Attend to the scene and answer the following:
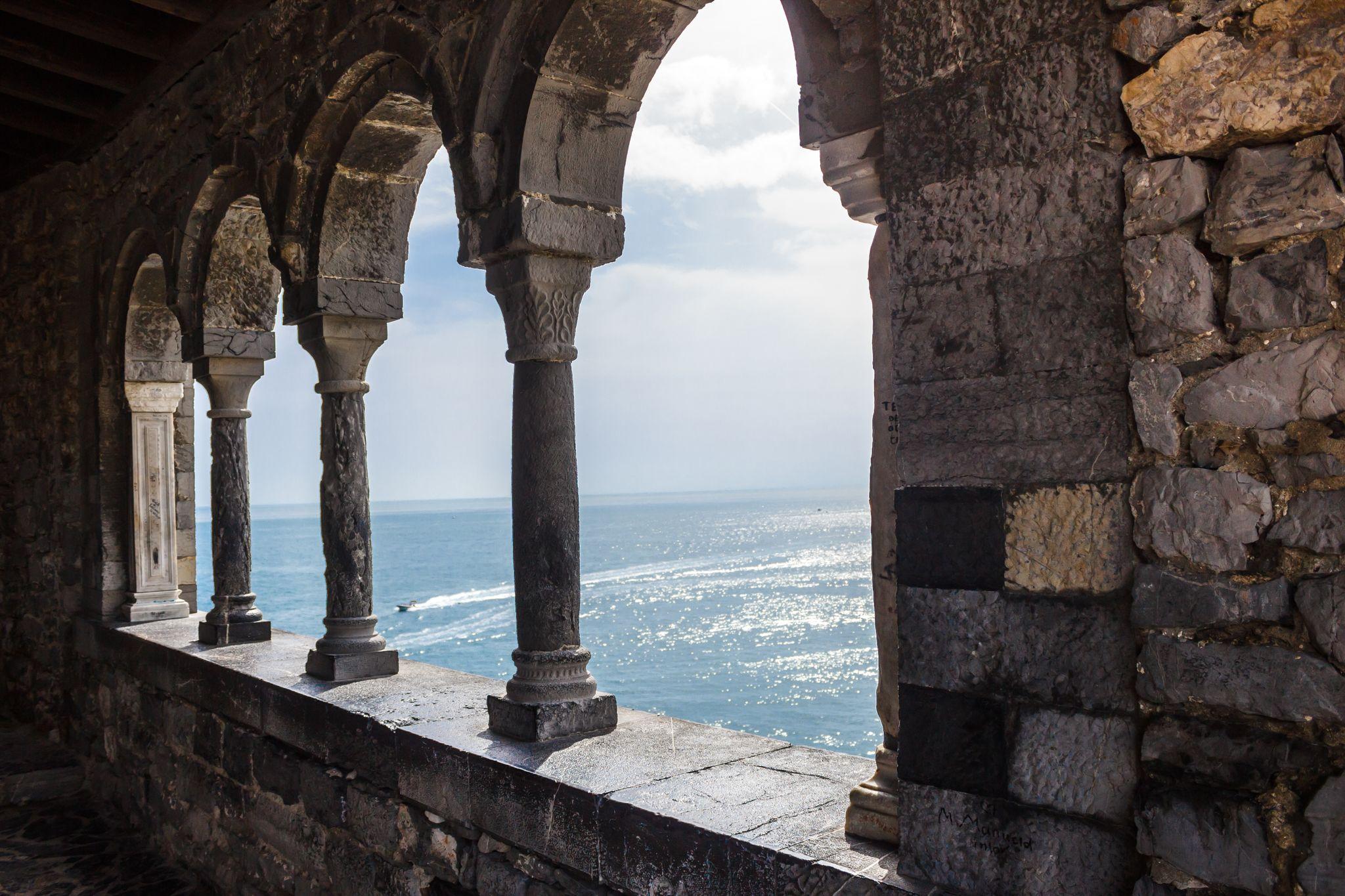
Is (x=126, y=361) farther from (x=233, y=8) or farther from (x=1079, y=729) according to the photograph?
(x=1079, y=729)

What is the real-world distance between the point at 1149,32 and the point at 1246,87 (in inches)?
6.9

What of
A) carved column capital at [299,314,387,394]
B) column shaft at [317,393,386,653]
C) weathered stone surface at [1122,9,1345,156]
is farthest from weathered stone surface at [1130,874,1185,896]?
carved column capital at [299,314,387,394]

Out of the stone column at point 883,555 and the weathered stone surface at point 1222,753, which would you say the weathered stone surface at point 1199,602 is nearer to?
the weathered stone surface at point 1222,753

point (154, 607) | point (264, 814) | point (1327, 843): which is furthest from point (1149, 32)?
point (154, 607)

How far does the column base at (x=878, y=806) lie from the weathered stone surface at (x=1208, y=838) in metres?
0.54

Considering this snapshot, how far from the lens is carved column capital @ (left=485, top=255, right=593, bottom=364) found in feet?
10.0

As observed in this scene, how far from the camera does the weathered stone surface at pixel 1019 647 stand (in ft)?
5.28

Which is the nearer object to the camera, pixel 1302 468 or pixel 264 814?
pixel 1302 468

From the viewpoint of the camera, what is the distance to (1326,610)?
1396mm

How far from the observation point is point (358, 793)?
10.9ft

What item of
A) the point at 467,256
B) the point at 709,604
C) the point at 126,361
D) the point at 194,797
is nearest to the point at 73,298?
the point at 126,361

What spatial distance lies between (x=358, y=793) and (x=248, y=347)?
275 centimetres

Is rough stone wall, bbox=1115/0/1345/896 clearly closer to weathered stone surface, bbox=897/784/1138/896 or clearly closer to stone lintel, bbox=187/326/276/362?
weathered stone surface, bbox=897/784/1138/896

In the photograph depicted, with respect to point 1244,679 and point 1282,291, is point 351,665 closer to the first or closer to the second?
point 1244,679
